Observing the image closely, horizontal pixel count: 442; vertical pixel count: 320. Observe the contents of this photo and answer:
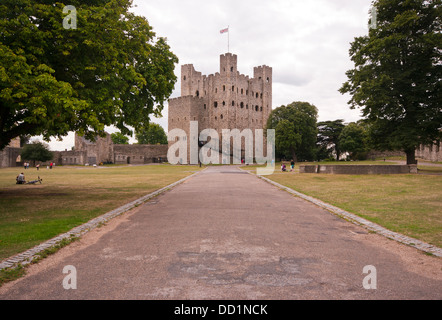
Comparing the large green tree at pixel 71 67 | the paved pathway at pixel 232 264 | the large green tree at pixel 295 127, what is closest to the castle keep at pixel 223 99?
the large green tree at pixel 295 127

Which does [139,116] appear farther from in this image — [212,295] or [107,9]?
[212,295]

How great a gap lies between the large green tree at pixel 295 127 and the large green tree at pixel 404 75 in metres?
33.4

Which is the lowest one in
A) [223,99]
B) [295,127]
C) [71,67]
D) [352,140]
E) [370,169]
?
[370,169]

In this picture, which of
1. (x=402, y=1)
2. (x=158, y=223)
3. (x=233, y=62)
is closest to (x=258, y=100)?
(x=233, y=62)

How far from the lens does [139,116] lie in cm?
1344

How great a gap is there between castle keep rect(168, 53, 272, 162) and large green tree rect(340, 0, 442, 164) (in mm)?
51899

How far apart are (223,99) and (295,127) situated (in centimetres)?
2379

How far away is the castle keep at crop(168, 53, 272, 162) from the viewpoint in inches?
3056

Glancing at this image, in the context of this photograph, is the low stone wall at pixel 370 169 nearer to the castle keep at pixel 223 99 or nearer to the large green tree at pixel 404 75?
the large green tree at pixel 404 75

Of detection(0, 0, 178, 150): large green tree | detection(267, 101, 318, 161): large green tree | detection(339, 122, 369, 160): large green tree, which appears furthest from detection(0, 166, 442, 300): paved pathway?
detection(339, 122, 369, 160): large green tree

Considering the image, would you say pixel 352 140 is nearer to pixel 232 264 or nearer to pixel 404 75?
pixel 404 75

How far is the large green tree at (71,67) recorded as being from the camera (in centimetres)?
858

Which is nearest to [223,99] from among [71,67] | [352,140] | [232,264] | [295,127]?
[295,127]

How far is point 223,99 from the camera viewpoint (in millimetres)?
77625
